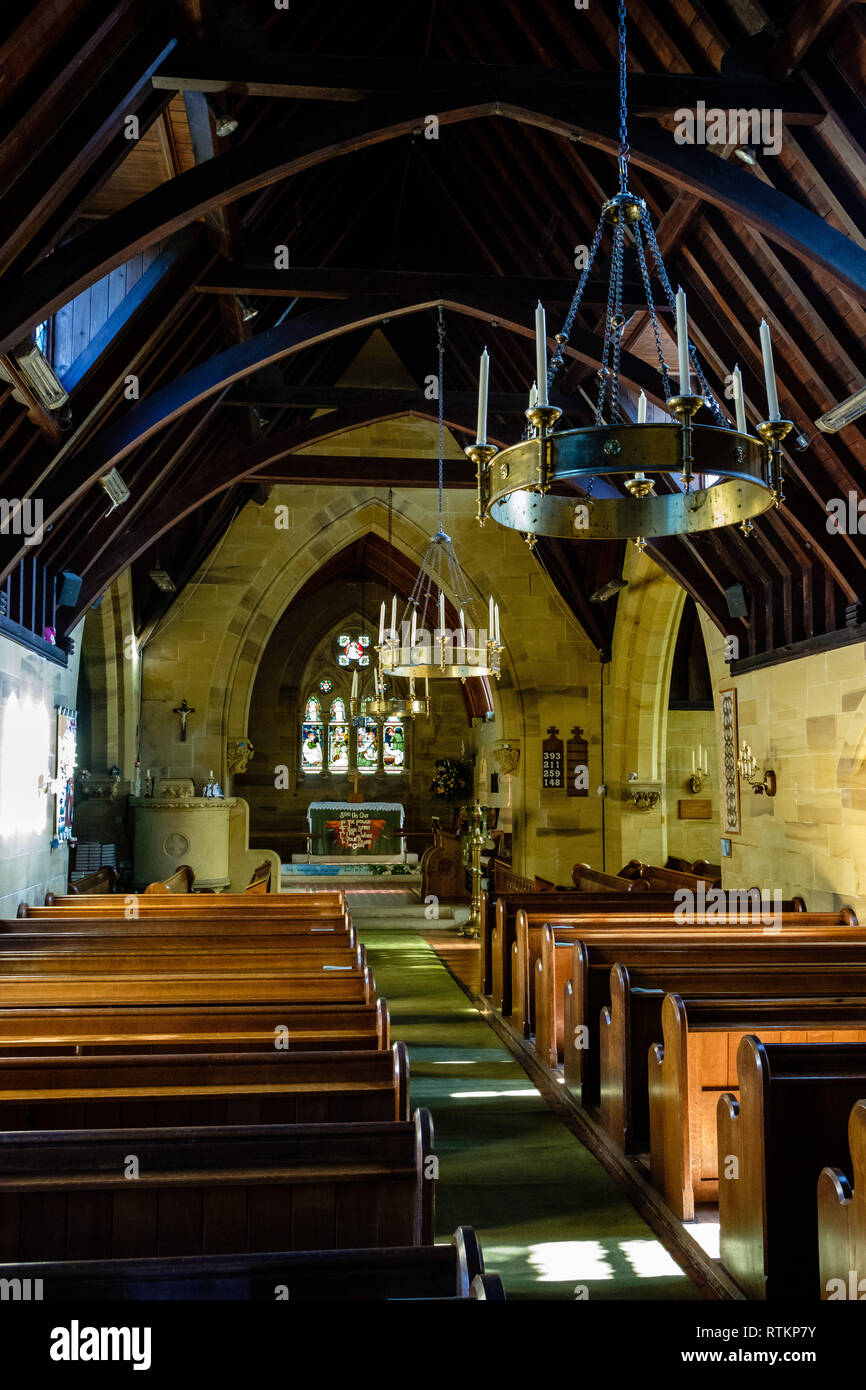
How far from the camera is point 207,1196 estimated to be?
2328 millimetres

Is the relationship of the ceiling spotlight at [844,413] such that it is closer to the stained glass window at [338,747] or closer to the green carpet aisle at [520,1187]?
the green carpet aisle at [520,1187]

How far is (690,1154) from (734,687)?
211 inches

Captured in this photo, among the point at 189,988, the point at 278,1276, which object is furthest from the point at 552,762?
the point at 278,1276

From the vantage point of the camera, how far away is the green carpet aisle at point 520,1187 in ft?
10.2

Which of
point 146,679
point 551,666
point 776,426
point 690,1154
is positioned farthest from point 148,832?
point 776,426

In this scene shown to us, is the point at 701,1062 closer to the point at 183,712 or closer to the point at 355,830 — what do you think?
the point at 183,712

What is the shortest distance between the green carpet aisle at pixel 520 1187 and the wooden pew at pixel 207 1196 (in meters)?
0.90

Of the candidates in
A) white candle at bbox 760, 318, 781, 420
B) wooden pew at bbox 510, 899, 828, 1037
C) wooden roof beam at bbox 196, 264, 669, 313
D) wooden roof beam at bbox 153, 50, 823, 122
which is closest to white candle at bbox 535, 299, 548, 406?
white candle at bbox 760, 318, 781, 420

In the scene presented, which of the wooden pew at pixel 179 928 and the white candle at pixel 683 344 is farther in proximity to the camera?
the wooden pew at pixel 179 928

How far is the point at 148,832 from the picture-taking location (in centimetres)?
994

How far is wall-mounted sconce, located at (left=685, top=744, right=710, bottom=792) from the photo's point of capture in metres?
13.6

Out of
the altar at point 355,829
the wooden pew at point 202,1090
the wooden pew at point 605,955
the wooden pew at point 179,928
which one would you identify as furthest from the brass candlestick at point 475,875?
the wooden pew at point 202,1090

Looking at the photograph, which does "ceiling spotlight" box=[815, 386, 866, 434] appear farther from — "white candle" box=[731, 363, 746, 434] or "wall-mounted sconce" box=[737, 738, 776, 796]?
"wall-mounted sconce" box=[737, 738, 776, 796]

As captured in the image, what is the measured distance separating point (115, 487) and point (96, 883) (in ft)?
12.1
